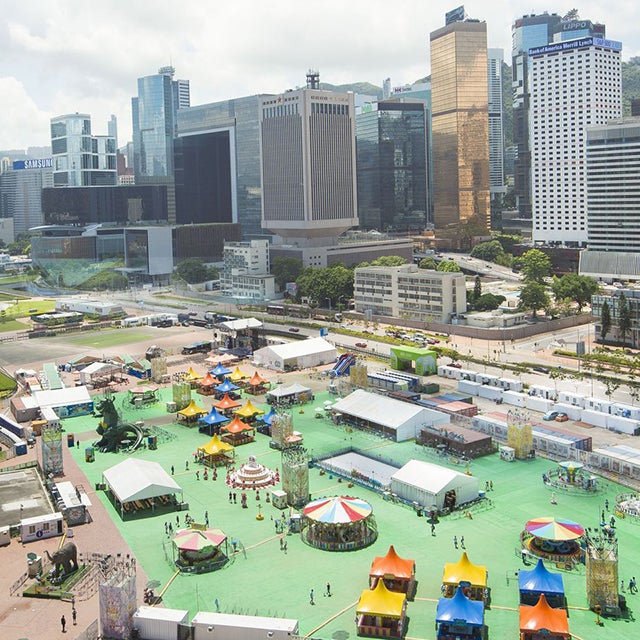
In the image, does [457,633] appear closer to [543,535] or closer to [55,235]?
[543,535]

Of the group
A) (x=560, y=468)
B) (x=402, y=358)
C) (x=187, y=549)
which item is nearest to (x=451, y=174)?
(x=402, y=358)

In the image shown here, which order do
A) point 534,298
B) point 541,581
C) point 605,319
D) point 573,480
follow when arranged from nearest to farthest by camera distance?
point 541,581, point 573,480, point 605,319, point 534,298

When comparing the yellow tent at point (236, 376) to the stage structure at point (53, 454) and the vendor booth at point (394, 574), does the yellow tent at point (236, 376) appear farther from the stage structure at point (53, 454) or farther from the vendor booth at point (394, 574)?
the vendor booth at point (394, 574)

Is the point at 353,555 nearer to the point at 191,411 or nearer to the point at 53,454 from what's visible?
the point at 53,454

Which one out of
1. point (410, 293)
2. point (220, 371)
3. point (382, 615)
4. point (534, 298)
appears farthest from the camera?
point (410, 293)

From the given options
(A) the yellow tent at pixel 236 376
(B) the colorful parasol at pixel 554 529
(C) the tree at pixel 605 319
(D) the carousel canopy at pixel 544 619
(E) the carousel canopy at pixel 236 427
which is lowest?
(D) the carousel canopy at pixel 544 619

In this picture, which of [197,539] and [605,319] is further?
[605,319]

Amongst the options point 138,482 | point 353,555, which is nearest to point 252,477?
point 138,482

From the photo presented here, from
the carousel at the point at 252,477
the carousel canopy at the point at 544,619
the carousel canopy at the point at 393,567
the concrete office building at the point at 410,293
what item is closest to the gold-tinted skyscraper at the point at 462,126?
the concrete office building at the point at 410,293

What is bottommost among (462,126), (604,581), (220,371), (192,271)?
(604,581)
